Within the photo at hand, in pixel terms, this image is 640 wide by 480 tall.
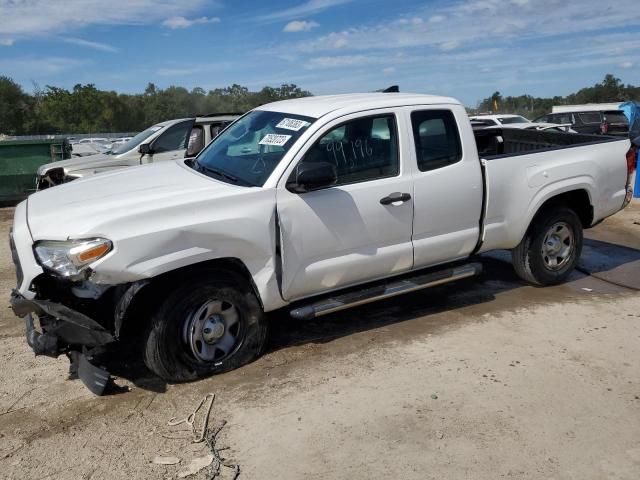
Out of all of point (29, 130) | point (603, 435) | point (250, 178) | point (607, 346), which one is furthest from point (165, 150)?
point (29, 130)

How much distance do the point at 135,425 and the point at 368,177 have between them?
7.95ft

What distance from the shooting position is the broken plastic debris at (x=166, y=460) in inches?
126

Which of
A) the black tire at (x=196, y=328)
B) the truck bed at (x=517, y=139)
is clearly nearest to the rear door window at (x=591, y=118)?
the truck bed at (x=517, y=139)

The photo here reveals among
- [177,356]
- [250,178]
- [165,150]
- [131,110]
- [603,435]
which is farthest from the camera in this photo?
[131,110]

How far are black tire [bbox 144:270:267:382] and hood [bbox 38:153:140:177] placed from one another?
6.50 m

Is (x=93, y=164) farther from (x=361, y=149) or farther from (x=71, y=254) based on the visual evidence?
(x=71, y=254)

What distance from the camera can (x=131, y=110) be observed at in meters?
59.0

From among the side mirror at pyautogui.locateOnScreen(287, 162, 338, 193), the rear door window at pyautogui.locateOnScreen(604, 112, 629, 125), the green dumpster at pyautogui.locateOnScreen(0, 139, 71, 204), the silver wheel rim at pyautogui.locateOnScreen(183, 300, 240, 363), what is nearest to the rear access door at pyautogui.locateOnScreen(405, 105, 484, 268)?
the side mirror at pyautogui.locateOnScreen(287, 162, 338, 193)

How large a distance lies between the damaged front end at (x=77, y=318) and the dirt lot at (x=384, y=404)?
0.33 m

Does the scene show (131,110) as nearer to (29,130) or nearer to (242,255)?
(29,130)

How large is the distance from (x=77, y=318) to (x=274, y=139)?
196 cm

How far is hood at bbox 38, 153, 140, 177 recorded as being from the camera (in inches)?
381

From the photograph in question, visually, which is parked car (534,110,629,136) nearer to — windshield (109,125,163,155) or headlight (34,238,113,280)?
windshield (109,125,163,155)

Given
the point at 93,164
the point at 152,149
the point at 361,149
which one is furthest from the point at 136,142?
the point at 361,149
